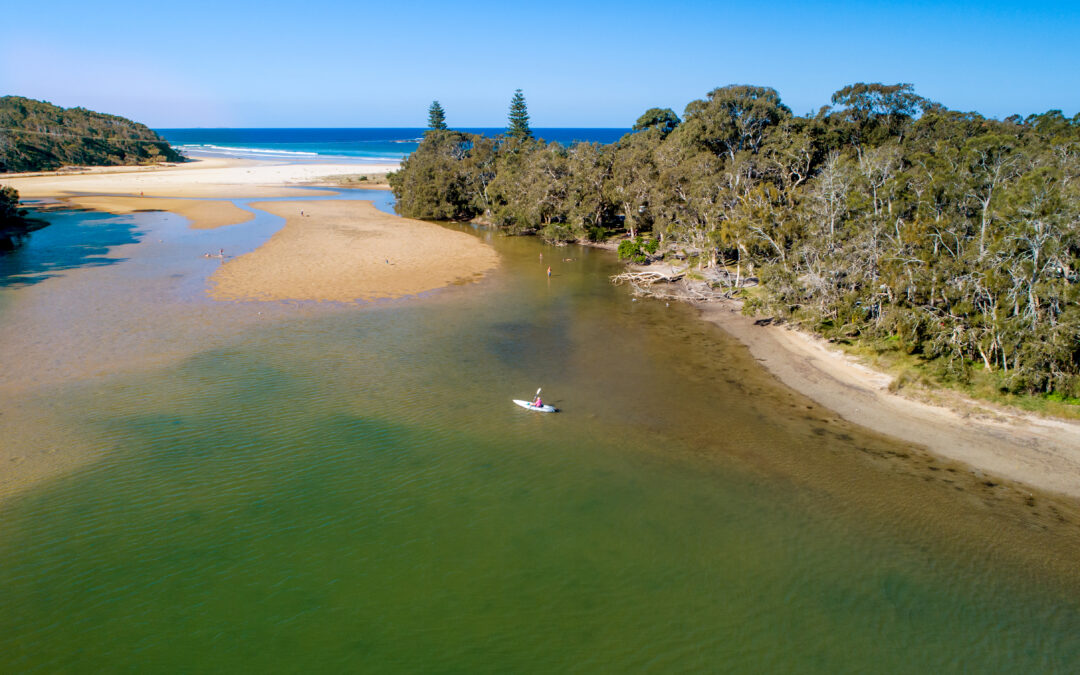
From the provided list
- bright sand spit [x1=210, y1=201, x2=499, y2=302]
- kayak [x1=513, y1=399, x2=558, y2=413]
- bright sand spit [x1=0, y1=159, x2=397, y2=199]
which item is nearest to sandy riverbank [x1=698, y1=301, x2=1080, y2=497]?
kayak [x1=513, y1=399, x2=558, y2=413]

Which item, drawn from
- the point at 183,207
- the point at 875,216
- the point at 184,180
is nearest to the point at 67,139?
the point at 184,180

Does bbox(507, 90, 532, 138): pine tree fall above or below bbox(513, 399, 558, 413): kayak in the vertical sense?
above

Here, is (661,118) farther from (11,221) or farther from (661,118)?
(11,221)

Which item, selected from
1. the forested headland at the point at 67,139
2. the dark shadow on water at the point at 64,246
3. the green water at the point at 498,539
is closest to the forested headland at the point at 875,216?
the green water at the point at 498,539

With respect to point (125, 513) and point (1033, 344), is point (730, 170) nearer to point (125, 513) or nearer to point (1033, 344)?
point (1033, 344)

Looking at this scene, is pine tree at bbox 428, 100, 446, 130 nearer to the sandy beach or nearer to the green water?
the sandy beach

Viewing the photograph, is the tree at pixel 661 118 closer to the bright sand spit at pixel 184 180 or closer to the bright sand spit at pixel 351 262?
the bright sand spit at pixel 351 262
